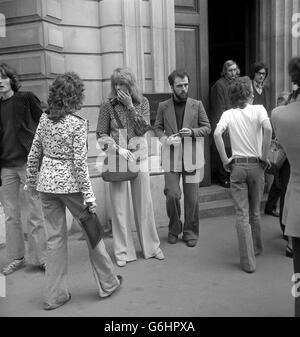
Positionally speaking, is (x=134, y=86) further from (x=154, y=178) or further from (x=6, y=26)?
(x=6, y=26)

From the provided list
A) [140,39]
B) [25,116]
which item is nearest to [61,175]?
[25,116]

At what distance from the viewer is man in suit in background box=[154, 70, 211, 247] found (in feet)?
17.9

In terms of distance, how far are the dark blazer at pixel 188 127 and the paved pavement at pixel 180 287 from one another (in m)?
0.95

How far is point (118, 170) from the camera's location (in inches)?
191

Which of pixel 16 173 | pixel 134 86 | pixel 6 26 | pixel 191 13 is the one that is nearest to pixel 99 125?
pixel 134 86

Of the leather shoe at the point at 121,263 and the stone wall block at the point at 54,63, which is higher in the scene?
the stone wall block at the point at 54,63

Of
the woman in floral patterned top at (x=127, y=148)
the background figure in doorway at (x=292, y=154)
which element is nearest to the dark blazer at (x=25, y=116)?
the woman in floral patterned top at (x=127, y=148)

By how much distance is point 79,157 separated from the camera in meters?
3.78

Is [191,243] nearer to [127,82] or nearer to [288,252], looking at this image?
[288,252]

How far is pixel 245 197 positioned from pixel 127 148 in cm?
129

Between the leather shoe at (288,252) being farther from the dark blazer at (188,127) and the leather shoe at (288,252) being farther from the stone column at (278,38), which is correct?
the stone column at (278,38)

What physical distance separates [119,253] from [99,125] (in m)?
1.35

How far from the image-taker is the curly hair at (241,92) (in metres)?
4.67

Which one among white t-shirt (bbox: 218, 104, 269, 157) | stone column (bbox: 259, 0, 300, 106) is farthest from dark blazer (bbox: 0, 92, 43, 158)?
stone column (bbox: 259, 0, 300, 106)
